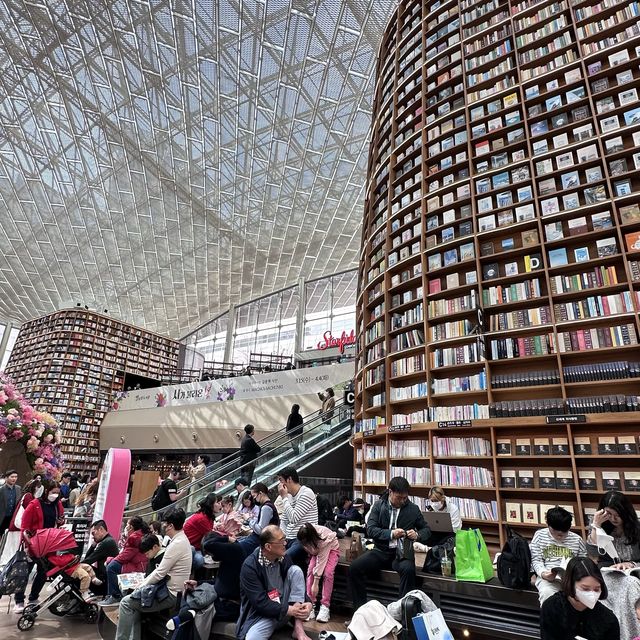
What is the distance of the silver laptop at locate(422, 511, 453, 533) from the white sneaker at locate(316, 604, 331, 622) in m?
0.97

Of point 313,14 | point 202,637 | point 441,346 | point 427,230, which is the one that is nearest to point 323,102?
point 313,14

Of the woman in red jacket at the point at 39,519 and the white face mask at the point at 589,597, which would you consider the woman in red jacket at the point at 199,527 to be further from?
the white face mask at the point at 589,597

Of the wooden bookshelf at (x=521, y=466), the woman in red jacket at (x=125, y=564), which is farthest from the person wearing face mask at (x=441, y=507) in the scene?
the woman in red jacket at (x=125, y=564)

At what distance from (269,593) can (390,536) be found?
921 millimetres

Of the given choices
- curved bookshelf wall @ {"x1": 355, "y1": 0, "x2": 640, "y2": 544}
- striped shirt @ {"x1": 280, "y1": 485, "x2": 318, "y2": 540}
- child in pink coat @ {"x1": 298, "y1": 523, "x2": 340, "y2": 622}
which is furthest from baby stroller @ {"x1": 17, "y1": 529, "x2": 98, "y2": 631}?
curved bookshelf wall @ {"x1": 355, "y1": 0, "x2": 640, "y2": 544}

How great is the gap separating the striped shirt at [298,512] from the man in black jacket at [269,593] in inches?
33.0

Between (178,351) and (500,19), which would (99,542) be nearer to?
(500,19)

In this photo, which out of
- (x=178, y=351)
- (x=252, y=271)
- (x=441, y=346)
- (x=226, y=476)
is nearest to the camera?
(x=441, y=346)

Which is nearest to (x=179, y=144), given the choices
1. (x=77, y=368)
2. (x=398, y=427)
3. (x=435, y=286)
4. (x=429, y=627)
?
(x=77, y=368)

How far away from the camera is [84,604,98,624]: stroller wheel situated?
3736 mm

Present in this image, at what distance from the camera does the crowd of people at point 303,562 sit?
1955mm

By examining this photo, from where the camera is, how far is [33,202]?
1916 cm

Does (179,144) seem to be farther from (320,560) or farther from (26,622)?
(320,560)

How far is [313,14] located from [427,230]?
9765 mm
